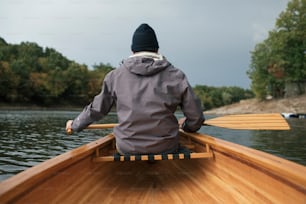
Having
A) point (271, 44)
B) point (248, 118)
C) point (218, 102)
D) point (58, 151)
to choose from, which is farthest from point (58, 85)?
point (248, 118)

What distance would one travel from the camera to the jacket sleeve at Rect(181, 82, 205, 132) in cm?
Result: 293

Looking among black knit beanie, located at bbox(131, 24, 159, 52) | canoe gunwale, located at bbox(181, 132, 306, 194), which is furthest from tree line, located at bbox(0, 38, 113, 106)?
canoe gunwale, located at bbox(181, 132, 306, 194)

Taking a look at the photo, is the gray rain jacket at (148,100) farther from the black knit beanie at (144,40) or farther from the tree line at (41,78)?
the tree line at (41,78)

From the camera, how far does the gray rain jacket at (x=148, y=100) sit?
283 centimetres

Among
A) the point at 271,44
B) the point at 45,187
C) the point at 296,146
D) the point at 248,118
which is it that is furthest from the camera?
the point at 271,44

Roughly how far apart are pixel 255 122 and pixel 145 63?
197 cm

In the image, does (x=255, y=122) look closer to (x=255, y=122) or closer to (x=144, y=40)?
(x=255, y=122)

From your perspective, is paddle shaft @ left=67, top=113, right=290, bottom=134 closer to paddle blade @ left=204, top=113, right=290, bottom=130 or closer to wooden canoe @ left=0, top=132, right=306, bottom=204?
paddle blade @ left=204, top=113, right=290, bottom=130

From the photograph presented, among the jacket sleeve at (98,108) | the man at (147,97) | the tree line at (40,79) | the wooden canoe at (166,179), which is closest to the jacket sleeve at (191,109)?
the man at (147,97)

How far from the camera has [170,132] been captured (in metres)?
2.93

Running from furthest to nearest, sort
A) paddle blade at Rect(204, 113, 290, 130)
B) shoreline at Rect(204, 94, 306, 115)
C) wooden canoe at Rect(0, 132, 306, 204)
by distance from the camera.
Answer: shoreline at Rect(204, 94, 306, 115) → paddle blade at Rect(204, 113, 290, 130) → wooden canoe at Rect(0, 132, 306, 204)

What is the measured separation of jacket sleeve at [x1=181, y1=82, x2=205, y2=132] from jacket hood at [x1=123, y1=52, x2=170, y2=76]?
11.9 inches

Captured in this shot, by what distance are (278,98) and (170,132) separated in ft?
172

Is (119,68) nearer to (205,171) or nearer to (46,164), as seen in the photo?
(46,164)
